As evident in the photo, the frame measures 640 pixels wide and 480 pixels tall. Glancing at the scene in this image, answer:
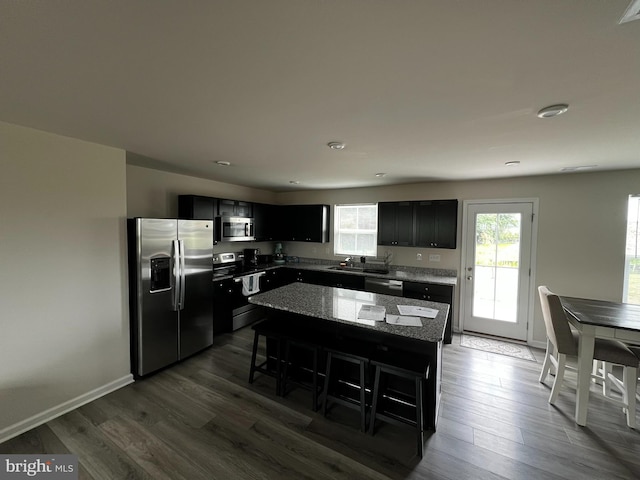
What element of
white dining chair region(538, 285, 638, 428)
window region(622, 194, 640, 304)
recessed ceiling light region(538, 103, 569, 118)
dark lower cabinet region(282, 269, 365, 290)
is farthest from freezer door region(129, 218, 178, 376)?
window region(622, 194, 640, 304)

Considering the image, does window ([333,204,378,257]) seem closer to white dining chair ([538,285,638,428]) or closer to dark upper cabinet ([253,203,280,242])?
dark upper cabinet ([253,203,280,242])

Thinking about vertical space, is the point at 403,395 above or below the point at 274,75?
below

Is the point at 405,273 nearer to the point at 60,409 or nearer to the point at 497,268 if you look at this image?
the point at 497,268

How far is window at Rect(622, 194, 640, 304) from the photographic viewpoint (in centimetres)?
316

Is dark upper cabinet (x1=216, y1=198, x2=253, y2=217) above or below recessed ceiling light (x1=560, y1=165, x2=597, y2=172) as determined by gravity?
below

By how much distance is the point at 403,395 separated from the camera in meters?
2.22

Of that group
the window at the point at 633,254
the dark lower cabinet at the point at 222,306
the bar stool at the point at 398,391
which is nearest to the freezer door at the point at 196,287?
the dark lower cabinet at the point at 222,306

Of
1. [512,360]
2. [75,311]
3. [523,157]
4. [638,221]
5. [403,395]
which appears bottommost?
[512,360]

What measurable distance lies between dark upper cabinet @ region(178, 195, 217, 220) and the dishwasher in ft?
9.27

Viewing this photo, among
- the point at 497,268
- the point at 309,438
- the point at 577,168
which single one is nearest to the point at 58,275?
the point at 309,438

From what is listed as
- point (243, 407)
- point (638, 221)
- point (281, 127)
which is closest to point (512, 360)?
point (638, 221)

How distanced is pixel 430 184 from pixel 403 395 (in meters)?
3.37

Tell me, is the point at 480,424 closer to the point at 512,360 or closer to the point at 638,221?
the point at 512,360

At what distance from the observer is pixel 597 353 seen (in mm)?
2299
